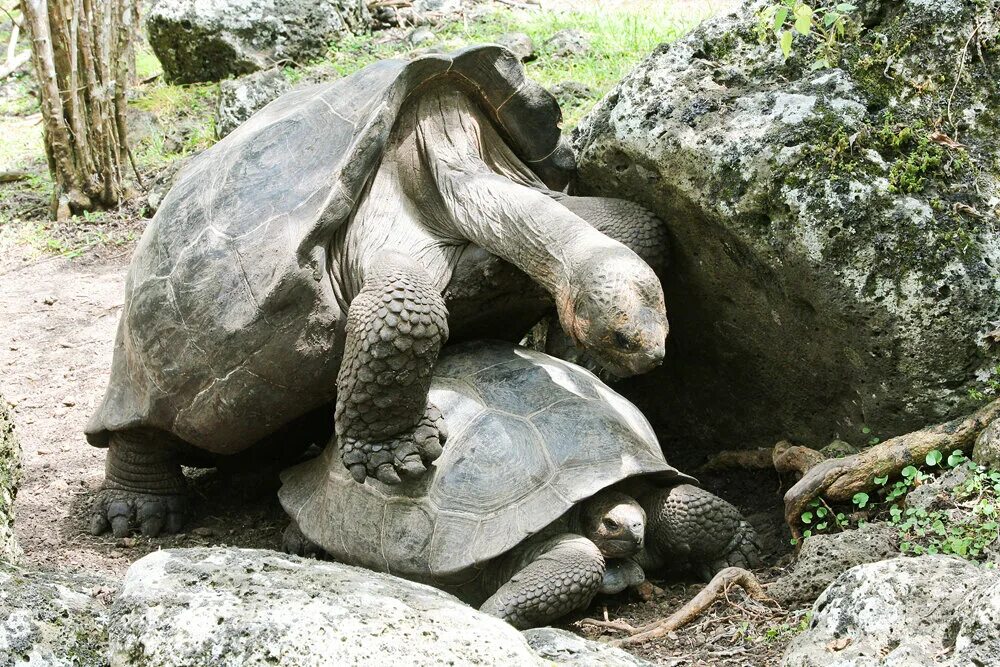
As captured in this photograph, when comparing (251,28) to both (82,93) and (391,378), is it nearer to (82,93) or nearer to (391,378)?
(82,93)

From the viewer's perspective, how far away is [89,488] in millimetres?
5387

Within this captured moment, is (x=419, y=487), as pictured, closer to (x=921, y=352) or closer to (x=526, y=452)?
(x=526, y=452)

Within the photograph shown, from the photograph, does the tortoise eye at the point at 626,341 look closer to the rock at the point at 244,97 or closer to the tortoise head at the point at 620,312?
the tortoise head at the point at 620,312

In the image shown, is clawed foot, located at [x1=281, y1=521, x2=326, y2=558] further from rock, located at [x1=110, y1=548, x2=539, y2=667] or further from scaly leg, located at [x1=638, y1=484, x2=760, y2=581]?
rock, located at [x1=110, y1=548, x2=539, y2=667]

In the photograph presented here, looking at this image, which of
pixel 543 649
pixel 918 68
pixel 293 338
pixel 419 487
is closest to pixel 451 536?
pixel 419 487

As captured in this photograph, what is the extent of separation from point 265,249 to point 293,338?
14.4 inches

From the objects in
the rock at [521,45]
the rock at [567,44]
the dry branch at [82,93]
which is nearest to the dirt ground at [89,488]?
→ the dry branch at [82,93]

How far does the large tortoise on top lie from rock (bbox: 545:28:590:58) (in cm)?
363

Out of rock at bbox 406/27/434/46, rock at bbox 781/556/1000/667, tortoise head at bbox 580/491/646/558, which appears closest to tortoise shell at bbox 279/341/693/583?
tortoise head at bbox 580/491/646/558

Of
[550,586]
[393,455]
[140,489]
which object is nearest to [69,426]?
[140,489]

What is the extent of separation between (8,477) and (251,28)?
803 cm

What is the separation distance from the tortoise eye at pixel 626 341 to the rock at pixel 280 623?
55.2 inches

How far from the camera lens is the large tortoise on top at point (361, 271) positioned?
386 cm

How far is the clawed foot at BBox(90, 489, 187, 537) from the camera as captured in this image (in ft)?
16.1
